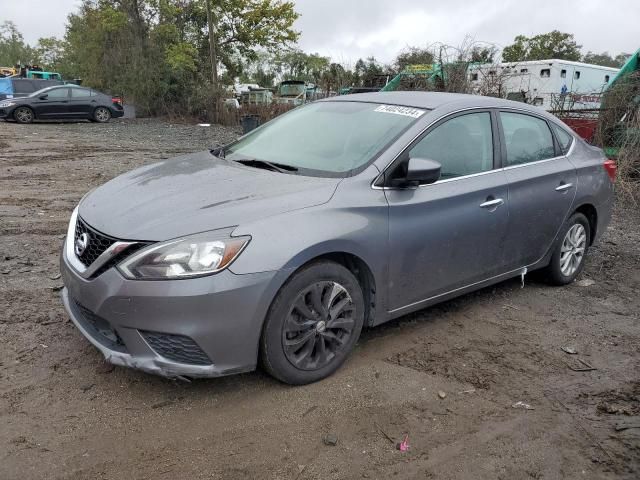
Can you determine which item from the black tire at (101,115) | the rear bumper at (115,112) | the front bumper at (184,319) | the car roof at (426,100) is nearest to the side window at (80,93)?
the black tire at (101,115)

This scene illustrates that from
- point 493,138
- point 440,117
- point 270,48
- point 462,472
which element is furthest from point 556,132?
point 270,48

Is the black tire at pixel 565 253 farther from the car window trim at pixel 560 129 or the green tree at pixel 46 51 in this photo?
the green tree at pixel 46 51

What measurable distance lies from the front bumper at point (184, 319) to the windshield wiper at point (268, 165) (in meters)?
0.97

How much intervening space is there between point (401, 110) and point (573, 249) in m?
2.28

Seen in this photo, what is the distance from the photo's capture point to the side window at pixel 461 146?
3.76m

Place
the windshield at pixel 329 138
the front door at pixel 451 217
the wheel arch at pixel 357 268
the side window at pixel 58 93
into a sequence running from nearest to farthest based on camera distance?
the wheel arch at pixel 357 268
the front door at pixel 451 217
the windshield at pixel 329 138
the side window at pixel 58 93

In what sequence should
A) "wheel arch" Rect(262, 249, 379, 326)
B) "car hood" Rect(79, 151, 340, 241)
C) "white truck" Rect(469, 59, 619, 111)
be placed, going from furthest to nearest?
"white truck" Rect(469, 59, 619, 111) < "wheel arch" Rect(262, 249, 379, 326) < "car hood" Rect(79, 151, 340, 241)

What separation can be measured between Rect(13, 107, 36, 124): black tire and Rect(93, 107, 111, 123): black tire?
7.52 feet

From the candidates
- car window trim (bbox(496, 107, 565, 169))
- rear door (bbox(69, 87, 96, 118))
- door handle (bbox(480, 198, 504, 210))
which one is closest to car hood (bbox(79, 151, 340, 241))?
door handle (bbox(480, 198, 504, 210))

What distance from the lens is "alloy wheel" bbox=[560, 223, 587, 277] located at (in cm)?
492

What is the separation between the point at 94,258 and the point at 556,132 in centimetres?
392

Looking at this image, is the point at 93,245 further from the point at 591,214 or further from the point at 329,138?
the point at 591,214

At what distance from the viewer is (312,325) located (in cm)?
312

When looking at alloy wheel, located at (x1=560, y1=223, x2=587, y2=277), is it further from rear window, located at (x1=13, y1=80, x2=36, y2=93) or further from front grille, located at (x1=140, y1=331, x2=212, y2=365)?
rear window, located at (x1=13, y1=80, x2=36, y2=93)
